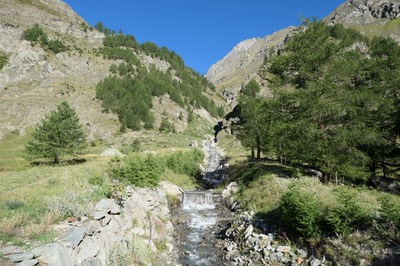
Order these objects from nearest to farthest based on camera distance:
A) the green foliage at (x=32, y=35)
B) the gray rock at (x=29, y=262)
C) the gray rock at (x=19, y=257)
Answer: the gray rock at (x=29, y=262) < the gray rock at (x=19, y=257) < the green foliage at (x=32, y=35)

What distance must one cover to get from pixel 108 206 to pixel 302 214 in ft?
35.1

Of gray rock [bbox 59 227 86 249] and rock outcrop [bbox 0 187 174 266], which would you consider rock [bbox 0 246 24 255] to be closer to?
rock outcrop [bbox 0 187 174 266]

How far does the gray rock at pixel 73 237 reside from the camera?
10.1m

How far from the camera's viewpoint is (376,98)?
28141mm

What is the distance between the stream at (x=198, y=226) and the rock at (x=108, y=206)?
5526 millimetres

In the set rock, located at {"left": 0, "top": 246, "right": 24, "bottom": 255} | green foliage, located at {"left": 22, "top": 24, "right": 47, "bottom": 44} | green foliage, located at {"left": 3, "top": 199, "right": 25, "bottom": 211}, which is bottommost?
rock, located at {"left": 0, "top": 246, "right": 24, "bottom": 255}

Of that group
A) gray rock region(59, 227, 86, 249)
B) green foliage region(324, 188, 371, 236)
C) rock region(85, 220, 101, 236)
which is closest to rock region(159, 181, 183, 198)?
rock region(85, 220, 101, 236)

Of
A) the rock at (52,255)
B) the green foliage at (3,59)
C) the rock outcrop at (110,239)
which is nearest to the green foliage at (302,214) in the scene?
the rock outcrop at (110,239)

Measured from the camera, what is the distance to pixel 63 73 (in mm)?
127875

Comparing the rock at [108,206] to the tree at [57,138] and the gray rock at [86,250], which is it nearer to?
the gray rock at [86,250]

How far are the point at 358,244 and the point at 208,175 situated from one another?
35686mm

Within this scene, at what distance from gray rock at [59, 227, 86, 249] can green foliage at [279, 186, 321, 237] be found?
11200 millimetres

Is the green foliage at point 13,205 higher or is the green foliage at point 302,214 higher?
the green foliage at point 13,205

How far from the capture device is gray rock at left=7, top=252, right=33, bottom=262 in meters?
8.02
